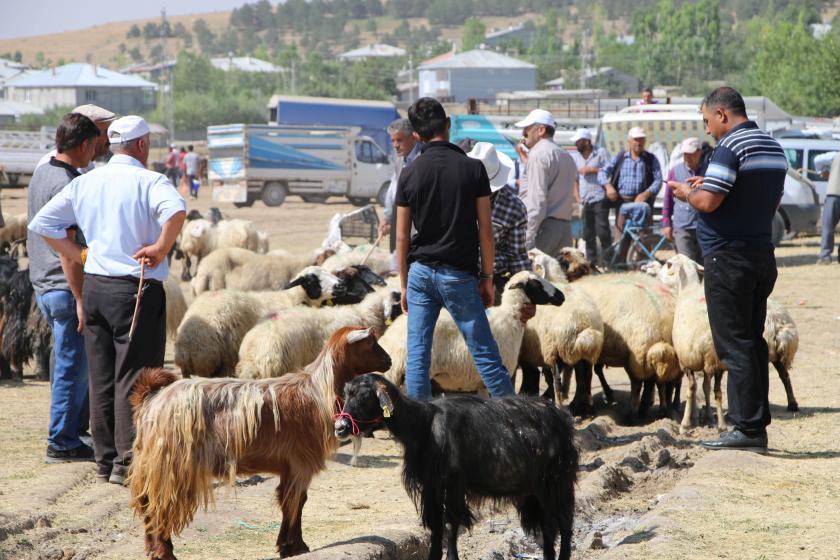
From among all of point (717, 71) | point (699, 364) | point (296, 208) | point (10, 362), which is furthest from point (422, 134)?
point (717, 71)

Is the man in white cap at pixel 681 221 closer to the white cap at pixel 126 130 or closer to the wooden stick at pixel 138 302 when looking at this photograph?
the white cap at pixel 126 130

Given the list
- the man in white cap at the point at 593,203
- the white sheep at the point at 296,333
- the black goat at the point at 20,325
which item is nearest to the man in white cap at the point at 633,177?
the man in white cap at the point at 593,203

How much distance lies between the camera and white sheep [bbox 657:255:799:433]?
8.25 metres

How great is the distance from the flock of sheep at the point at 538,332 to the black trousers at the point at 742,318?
1.03 meters

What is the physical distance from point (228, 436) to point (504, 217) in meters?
3.62

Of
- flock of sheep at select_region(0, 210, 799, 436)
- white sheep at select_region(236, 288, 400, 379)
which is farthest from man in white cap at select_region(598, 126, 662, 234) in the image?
white sheep at select_region(236, 288, 400, 379)

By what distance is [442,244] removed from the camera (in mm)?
6266

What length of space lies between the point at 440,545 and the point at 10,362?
684 cm

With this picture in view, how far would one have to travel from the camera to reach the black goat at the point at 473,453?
15.9 feet

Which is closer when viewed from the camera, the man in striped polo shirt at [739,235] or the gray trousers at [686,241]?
the man in striped polo shirt at [739,235]

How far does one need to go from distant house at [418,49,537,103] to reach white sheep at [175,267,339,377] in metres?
112

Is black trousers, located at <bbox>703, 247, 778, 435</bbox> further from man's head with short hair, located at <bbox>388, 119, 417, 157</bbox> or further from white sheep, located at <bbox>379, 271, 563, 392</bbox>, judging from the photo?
man's head with short hair, located at <bbox>388, 119, 417, 157</bbox>

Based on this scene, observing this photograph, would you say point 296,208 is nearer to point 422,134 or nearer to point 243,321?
point 243,321

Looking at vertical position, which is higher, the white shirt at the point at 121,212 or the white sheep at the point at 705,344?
the white shirt at the point at 121,212
